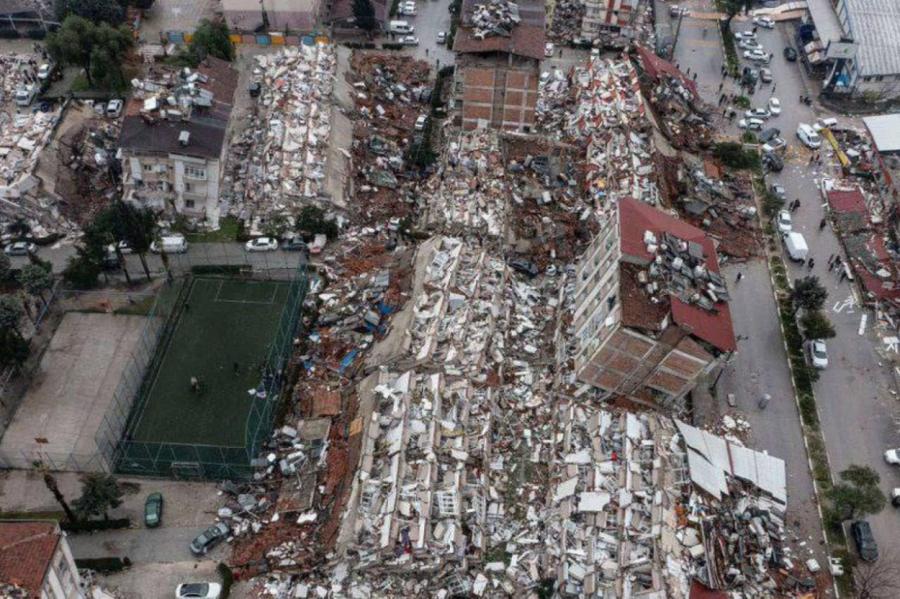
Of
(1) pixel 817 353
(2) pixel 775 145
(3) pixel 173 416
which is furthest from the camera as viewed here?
(2) pixel 775 145

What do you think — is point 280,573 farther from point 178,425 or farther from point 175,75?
point 175,75

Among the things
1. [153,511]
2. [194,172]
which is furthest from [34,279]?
[153,511]

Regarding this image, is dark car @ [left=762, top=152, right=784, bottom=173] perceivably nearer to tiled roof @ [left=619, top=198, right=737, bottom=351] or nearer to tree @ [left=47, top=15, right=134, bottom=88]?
tiled roof @ [left=619, top=198, right=737, bottom=351]

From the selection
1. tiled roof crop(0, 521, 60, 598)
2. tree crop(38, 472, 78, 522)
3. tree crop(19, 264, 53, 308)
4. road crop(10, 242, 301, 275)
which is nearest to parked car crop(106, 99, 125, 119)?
road crop(10, 242, 301, 275)

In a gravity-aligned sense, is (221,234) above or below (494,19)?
below

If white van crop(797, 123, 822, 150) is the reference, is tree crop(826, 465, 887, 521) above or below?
below

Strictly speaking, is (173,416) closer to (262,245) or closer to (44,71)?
(262,245)

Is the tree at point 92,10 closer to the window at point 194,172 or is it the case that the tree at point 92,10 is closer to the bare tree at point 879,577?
the window at point 194,172
